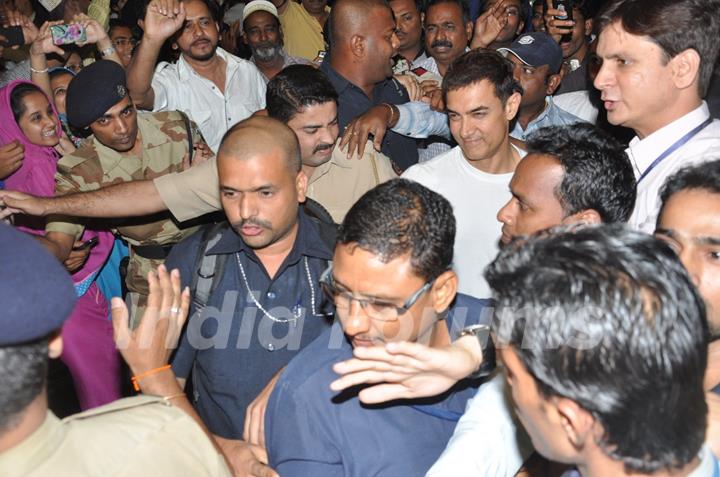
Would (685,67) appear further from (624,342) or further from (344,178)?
(624,342)

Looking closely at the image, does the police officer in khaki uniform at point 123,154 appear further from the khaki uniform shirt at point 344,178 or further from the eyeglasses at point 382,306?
the eyeglasses at point 382,306

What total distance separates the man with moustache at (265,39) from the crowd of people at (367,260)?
729 millimetres

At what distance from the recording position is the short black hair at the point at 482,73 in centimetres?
328

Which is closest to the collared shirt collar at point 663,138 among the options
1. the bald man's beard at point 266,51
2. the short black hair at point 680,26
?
the short black hair at point 680,26

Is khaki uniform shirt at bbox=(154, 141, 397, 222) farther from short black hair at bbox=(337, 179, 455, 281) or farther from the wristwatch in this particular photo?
the wristwatch

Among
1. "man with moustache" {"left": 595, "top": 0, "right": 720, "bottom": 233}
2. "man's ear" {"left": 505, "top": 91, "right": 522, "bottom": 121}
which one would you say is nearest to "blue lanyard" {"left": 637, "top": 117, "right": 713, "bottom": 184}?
"man with moustache" {"left": 595, "top": 0, "right": 720, "bottom": 233}

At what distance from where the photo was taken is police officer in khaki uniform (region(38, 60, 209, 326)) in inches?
144

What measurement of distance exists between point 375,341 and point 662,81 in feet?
5.33

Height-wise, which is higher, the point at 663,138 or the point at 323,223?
the point at 663,138

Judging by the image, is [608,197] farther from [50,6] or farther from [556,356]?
[50,6]

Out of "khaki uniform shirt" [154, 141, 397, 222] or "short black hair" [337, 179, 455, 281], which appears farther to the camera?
"khaki uniform shirt" [154, 141, 397, 222]

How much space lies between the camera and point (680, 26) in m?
2.65

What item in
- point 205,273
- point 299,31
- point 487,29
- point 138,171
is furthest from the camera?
point 299,31

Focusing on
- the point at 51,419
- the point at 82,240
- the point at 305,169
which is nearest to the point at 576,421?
the point at 51,419
